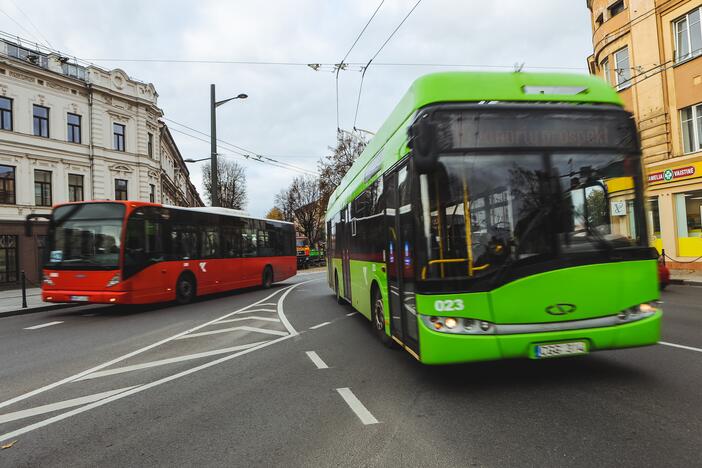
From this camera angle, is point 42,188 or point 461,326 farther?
point 42,188

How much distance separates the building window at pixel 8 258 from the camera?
23334mm

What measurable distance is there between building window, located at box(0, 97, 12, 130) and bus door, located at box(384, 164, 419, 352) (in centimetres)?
2653

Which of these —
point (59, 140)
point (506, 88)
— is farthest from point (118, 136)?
point (506, 88)

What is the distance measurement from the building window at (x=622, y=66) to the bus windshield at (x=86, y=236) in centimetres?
2202

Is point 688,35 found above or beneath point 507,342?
above

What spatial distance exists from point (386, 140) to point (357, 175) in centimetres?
249

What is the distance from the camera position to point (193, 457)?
127 inches

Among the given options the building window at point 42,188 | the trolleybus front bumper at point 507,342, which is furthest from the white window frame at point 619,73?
the building window at point 42,188

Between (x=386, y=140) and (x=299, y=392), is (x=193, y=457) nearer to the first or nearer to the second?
(x=299, y=392)

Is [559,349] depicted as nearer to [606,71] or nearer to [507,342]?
[507,342]

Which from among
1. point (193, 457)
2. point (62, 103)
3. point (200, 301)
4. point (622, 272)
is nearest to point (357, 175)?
point (622, 272)

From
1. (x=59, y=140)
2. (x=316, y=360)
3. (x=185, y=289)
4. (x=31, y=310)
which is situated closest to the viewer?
(x=316, y=360)

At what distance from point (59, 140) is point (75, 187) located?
2.78 m

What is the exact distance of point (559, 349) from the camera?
4102 mm
